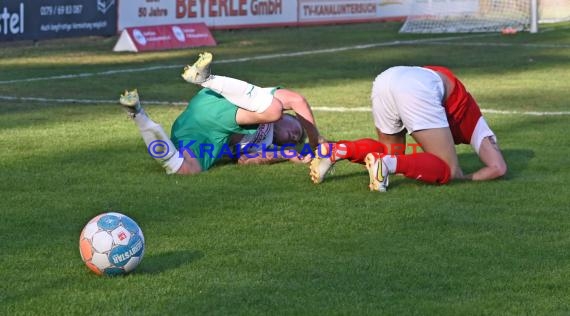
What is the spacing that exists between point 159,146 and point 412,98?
2.09 m

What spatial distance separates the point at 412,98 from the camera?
8.95 m

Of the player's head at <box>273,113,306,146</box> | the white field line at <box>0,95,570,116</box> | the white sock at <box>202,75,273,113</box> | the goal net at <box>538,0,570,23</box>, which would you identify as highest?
the white sock at <box>202,75,273,113</box>

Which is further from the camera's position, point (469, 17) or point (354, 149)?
point (469, 17)

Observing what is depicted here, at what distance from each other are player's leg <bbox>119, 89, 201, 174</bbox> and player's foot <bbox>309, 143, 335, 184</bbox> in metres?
1.12

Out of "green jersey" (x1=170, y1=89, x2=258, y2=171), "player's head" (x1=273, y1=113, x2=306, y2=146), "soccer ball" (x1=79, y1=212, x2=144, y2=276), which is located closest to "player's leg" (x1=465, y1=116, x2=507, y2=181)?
"green jersey" (x1=170, y1=89, x2=258, y2=171)

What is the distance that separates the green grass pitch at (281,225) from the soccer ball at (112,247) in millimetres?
82

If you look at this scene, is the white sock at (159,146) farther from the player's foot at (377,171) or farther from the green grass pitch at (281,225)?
the player's foot at (377,171)

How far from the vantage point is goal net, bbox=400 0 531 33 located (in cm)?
2841

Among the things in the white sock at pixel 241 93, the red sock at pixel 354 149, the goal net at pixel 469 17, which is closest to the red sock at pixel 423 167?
the red sock at pixel 354 149

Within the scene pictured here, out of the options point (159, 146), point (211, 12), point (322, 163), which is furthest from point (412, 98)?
point (211, 12)

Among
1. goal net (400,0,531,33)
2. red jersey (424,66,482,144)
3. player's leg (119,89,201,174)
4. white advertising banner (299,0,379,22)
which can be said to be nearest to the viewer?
red jersey (424,66,482,144)

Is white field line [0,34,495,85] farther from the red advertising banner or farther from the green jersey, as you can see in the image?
the green jersey

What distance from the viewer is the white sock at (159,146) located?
9750 mm

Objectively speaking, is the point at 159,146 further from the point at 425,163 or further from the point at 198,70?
the point at 425,163
